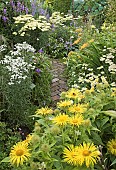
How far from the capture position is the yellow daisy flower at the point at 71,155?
1743 mm

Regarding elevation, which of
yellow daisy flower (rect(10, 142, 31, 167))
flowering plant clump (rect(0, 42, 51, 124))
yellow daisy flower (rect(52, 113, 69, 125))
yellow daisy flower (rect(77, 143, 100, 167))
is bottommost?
flowering plant clump (rect(0, 42, 51, 124))

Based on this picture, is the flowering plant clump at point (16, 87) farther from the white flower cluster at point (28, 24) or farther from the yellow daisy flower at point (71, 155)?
the yellow daisy flower at point (71, 155)

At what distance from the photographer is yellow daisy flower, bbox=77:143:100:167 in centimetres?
170

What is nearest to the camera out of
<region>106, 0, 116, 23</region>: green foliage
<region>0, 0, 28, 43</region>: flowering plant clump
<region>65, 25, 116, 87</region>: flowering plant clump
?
<region>65, 25, 116, 87</region>: flowering plant clump

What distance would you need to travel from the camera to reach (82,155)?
174 cm

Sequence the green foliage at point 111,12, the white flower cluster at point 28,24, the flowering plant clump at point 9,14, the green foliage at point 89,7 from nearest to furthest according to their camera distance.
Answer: the white flower cluster at point 28,24, the flowering plant clump at point 9,14, the green foliage at point 111,12, the green foliage at point 89,7

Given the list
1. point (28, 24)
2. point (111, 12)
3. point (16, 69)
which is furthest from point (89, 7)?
point (16, 69)

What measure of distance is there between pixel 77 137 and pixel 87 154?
0.21m

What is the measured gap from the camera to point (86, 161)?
1.70m

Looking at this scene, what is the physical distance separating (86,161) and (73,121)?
0.28m

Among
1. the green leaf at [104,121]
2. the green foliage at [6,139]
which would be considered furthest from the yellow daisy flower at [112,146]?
the green foliage at [6,139]

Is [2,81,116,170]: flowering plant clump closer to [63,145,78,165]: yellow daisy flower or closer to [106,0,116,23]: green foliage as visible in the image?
[63,145,78,165]: yellow daisy flower

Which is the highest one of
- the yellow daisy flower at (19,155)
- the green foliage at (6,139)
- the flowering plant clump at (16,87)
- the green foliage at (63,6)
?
the green foliage at (63,6)

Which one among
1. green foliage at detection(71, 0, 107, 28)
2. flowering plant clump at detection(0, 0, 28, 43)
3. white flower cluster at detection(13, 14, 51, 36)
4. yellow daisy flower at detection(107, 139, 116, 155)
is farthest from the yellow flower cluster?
green foliage at detection(71, 0, 107, 28)
